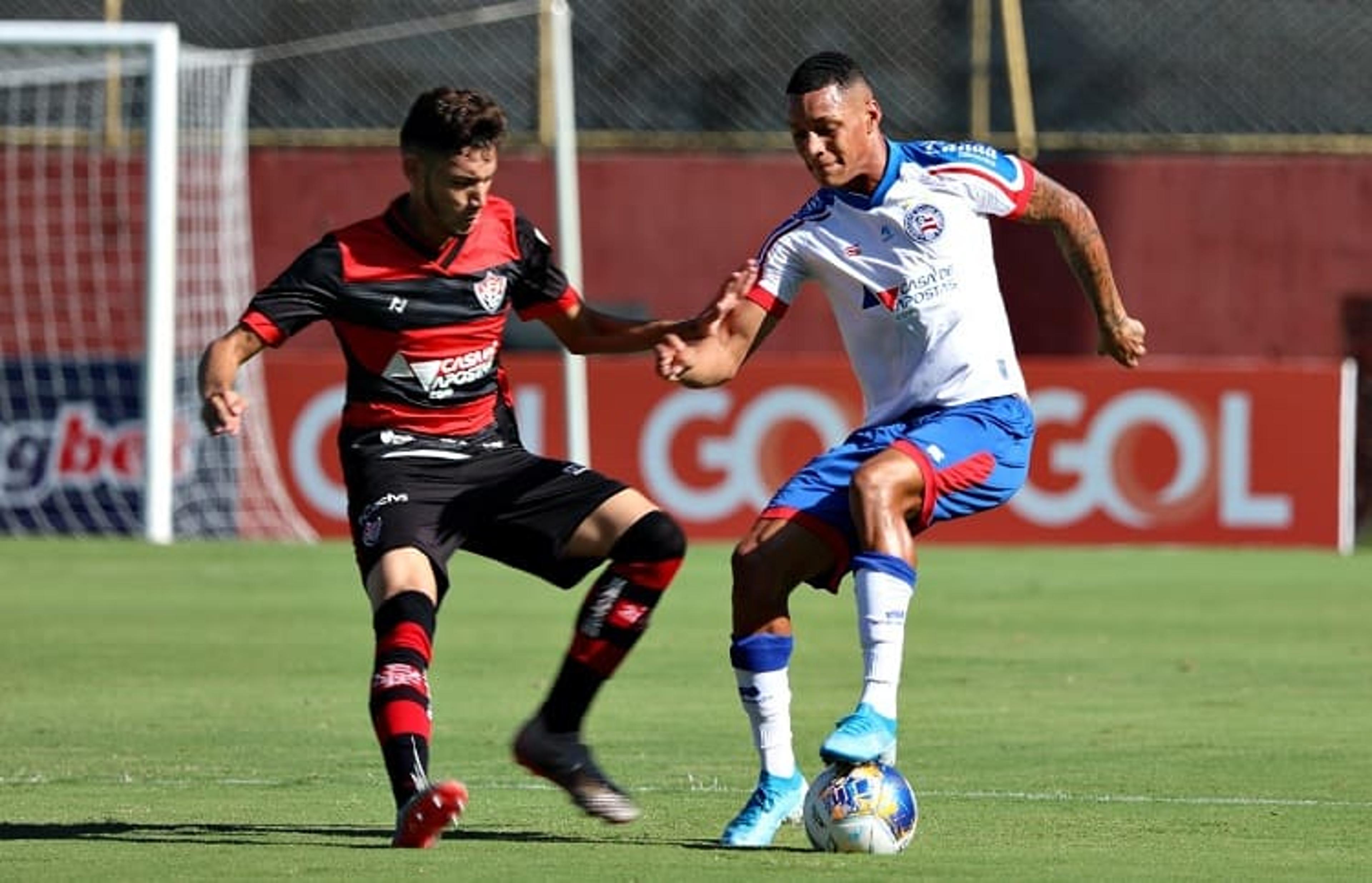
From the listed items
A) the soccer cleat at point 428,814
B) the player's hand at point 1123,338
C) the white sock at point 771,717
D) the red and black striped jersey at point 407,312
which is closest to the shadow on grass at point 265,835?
the soccer cleat at point 428,814

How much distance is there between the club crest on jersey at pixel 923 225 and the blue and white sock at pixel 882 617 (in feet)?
3.41

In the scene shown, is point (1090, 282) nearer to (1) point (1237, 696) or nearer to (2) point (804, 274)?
(2) point (804, 274)

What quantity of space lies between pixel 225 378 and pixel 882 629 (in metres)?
1.88

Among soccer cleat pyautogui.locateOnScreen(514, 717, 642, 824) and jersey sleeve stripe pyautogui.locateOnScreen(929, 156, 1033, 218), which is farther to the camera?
jersey sleeve stripe pyautogui.locateOnScreen(929, 156, 1033, 218)

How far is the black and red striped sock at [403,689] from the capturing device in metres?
7.39

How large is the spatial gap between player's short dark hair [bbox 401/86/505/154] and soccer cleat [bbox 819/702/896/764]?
1.87 m

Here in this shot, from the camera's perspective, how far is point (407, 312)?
26.7ft

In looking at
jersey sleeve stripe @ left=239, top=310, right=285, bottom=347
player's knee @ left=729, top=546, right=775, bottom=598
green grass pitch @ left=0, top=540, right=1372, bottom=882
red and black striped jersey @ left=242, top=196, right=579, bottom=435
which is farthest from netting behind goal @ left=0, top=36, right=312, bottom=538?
player's knee @ left=729, top=546, right=775, bottom=598

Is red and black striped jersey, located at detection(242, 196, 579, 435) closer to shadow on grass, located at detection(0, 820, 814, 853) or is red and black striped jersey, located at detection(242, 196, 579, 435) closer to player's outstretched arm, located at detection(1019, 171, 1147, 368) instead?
shadow on grass, located at detection(0, 820, 814, 853)

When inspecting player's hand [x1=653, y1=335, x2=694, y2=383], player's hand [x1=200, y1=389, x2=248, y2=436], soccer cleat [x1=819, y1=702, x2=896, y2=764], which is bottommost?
soccer cleat [x1=819, y1=702, x2=896, y2=764]

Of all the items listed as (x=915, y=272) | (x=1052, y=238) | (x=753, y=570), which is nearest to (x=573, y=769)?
(x=753, y=570)

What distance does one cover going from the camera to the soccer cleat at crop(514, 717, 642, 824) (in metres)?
7.82

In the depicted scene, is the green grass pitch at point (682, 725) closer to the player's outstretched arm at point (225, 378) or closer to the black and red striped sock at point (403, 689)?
the black and red striped sock at point (403, 689)

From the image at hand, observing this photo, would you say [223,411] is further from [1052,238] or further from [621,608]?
[1052,238]
